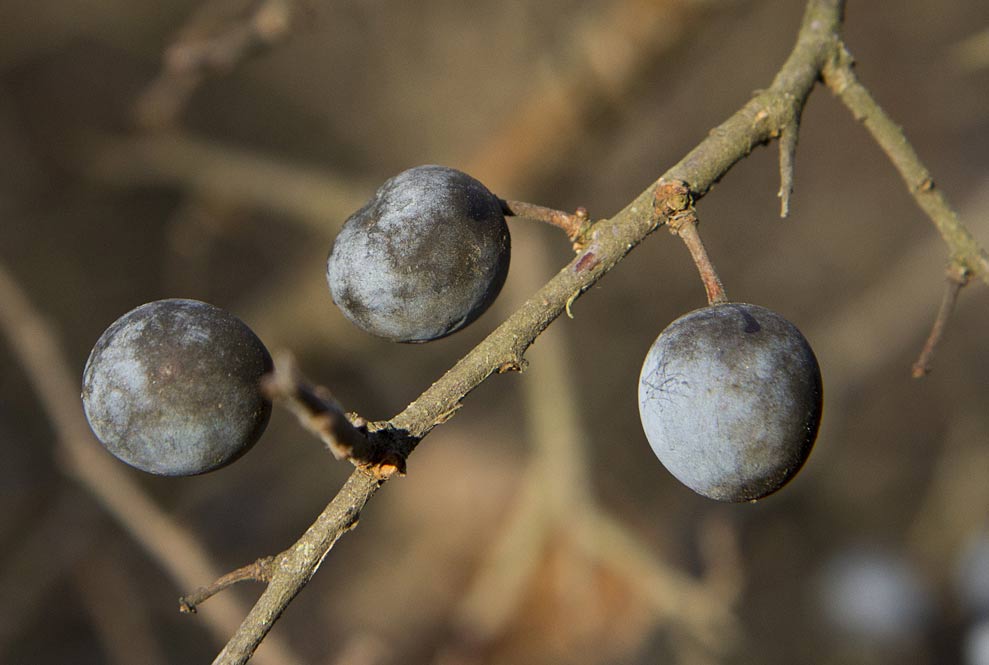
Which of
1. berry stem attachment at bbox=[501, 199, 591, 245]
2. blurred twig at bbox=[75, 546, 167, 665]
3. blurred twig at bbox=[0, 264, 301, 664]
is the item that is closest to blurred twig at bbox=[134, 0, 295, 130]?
blurred twig at bbox=[0, 264, 301, 664]

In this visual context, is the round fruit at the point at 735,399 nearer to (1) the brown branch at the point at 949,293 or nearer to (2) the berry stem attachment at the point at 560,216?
(2) the berry stem attachment at the point at 560,216

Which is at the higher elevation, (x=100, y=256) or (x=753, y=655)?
(x=100, y=256)

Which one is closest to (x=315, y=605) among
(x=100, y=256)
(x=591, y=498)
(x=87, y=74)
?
(x=100, y=256)

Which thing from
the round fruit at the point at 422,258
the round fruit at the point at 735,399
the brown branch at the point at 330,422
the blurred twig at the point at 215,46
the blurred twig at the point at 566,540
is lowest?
the blurred twig at the point at 566,540

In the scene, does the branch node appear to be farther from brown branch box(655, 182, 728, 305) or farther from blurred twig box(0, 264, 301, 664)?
blurred twig box(0, 264, 301, 664)

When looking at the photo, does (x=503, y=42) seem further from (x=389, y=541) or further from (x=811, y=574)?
(x=811, y=574)

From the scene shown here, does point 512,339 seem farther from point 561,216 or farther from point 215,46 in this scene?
point 215,46

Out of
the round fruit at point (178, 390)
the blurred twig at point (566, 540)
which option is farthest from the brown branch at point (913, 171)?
the blurred twig at point (566, 540)

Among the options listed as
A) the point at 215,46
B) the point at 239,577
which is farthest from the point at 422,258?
the point at 215,46
